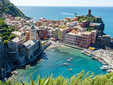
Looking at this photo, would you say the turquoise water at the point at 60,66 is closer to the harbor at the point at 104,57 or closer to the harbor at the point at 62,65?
the harbor at the point at 62,65

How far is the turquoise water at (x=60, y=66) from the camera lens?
74.7ft

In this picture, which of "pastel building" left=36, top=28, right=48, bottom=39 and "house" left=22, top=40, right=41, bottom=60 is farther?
"pastel building" left=36, top=28, right=48, bottom=39

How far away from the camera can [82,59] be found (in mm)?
28906

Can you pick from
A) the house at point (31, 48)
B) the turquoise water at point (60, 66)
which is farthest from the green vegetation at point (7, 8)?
the turquoise water at point (60, 66)

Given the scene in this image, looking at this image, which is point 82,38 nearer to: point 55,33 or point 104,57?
point 104,57

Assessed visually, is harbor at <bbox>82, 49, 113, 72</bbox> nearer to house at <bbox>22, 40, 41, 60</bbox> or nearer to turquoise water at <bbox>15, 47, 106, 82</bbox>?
turquoise water at <bbox>15, 47, 106, 82</bbox>

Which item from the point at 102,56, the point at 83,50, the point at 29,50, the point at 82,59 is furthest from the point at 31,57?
the point at 102,56

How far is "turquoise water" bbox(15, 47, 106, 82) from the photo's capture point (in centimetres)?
2278

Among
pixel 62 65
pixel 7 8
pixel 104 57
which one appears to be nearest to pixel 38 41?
pixel 62 65

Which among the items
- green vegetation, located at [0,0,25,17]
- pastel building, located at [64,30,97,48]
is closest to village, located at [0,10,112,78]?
pastel building, located at [64,30,97,48]

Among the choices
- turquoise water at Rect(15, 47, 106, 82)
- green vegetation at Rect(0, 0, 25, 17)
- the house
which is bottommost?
turquoise water at Rect(15, 47, 106, 82)

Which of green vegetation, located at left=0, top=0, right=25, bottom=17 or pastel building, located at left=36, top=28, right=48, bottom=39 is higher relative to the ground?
green vegetation, located at left=0, top=0, right=25, bottom=17

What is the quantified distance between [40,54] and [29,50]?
5.11 metres

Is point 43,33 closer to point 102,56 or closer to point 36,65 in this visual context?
point 36,65
